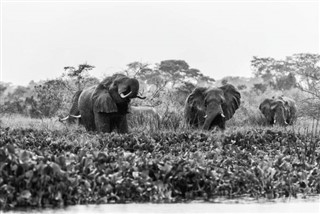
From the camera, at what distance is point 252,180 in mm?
11906

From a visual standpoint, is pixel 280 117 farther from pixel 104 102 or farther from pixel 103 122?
pixel 104 102

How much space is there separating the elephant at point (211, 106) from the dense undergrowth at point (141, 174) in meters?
6.37

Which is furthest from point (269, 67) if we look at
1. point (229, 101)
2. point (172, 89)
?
point (229, 101)

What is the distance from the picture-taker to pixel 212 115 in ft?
69.2

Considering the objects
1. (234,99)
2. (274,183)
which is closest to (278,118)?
(234,99)

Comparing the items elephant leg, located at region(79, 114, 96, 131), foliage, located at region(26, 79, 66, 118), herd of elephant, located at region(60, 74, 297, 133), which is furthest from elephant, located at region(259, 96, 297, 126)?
foliage, located at region(26, 79, 66, 118)

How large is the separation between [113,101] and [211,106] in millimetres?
3671

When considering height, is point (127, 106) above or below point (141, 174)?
above

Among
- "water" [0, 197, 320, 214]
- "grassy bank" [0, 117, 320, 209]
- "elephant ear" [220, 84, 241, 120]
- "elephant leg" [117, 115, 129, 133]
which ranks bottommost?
"water" [0, 197, 320, 214]

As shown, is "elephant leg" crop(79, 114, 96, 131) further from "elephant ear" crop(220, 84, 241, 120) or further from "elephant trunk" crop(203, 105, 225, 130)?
"elephant ear" crop(220, 84, 241, 120)

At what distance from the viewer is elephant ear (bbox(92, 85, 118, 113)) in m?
18.3

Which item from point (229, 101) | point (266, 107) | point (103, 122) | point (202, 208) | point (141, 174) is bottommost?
point (202, 208)

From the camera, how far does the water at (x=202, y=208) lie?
10.4m

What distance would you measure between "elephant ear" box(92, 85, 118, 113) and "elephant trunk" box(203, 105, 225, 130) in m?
3.22
